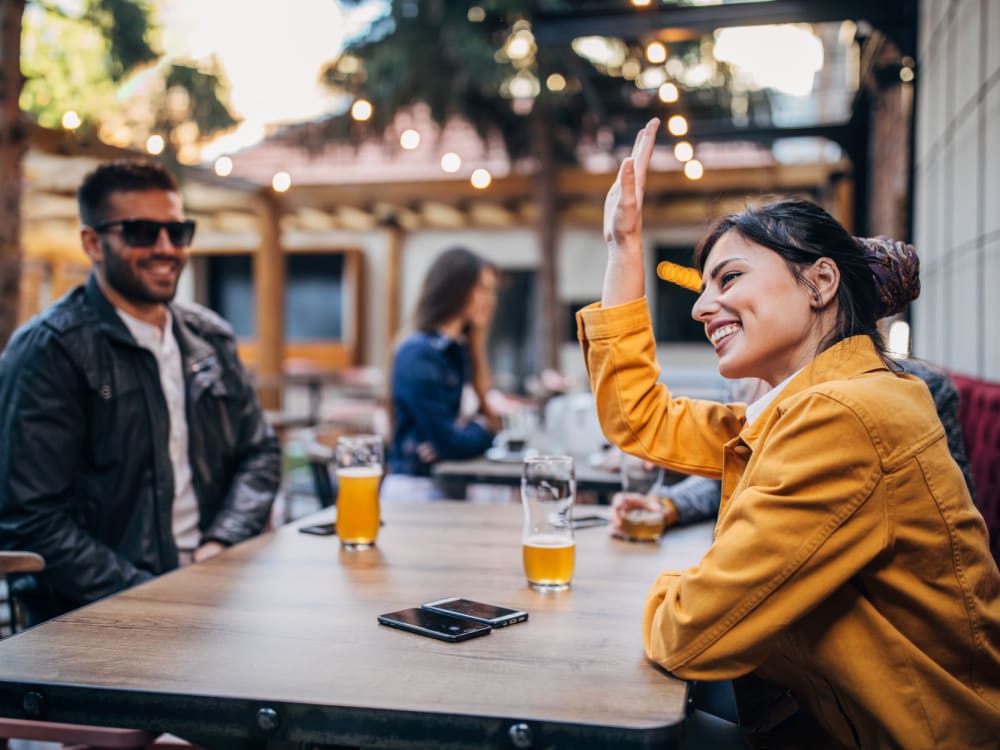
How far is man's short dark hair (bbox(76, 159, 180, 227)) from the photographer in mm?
2705

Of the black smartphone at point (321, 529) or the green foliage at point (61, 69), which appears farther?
the green foliage at point (61, 69)

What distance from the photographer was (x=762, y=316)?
149 centimetres

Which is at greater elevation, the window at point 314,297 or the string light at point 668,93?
the string light at point 668,93

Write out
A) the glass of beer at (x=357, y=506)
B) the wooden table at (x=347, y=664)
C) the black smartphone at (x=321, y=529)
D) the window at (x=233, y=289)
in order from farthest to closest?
the window at (x=233, y=289) < the black smartphone at (x=321, y=529) < the glass of beer at (x=357, y=506) < the wooden table at (x=347, y=664)

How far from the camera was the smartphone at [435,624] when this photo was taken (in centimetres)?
140

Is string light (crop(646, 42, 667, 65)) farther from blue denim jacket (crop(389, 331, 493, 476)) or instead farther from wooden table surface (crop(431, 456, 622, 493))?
wooden table surface (crop(431, 456, 622, 493))

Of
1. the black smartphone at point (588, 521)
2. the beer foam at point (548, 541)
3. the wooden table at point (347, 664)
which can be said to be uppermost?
the beer foam at point (548, 541)

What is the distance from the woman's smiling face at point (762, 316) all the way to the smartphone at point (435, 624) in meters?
0.57

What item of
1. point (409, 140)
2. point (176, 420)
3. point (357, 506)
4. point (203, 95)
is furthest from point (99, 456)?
point (203, 95)

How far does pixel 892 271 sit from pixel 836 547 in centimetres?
55

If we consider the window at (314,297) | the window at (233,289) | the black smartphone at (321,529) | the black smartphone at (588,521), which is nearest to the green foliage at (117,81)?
the black smartphone at (321,529)

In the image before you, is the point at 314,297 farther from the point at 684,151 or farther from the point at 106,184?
the point at 106,184

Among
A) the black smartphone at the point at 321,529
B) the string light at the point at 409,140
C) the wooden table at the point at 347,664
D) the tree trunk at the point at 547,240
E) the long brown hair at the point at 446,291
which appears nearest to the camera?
the wooden table at the point at 347,664

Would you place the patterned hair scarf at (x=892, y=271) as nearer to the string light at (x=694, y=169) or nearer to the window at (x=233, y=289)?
the string light at (x=694, y=169)
